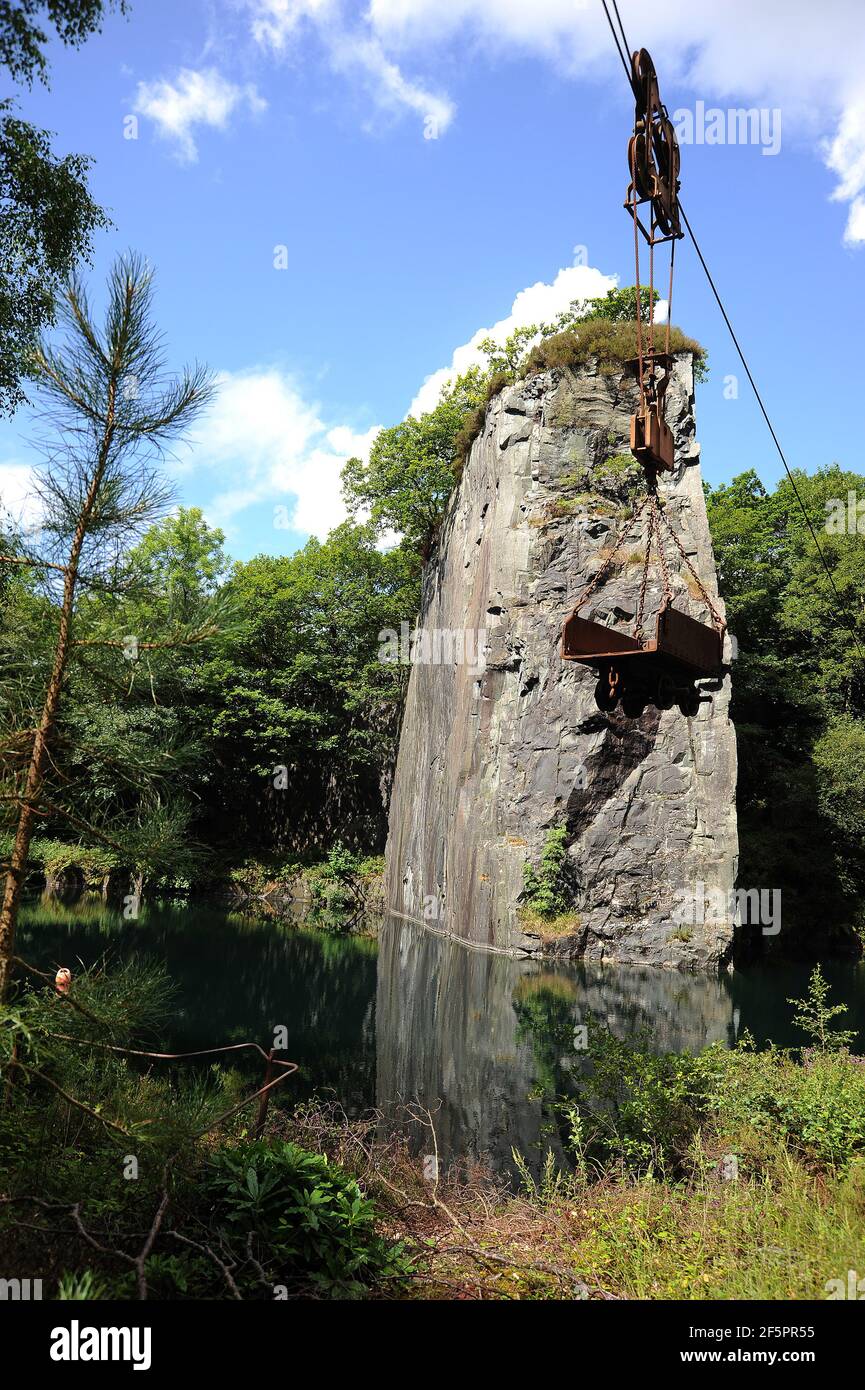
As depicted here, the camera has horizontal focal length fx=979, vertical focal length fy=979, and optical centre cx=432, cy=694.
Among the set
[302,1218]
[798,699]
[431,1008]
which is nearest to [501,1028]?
[431,1008]

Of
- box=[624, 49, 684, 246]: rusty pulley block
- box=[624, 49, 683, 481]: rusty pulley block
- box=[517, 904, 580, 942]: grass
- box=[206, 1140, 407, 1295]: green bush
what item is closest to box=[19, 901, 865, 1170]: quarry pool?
box=[517, 904, 580, 942]: grass

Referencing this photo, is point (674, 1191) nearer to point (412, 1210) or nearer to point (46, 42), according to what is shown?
point (412, 1210)

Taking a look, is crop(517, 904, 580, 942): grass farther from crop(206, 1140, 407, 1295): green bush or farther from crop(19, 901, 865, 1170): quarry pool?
crop(206, 1140, 407, 1295): green bush

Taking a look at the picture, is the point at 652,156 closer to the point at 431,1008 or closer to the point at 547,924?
the point at 431,1008

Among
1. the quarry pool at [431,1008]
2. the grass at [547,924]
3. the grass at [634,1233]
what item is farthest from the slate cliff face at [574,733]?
the grass at [634,1233]

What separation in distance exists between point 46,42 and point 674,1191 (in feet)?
24.4

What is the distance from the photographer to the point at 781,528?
34438mm

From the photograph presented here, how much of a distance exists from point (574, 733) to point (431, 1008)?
28.3 feet

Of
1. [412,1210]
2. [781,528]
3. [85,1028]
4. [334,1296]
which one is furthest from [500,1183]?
[781,528]

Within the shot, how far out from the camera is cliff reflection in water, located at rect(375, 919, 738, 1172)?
9.16 metres

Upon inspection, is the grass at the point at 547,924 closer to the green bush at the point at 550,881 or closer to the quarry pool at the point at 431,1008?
the green bush at the point at 550,881

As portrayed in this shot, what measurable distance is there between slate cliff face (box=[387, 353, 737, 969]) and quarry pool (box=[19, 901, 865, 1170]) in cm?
148

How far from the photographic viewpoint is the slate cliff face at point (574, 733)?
2150cm

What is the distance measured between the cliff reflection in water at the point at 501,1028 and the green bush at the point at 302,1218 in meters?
3.15
